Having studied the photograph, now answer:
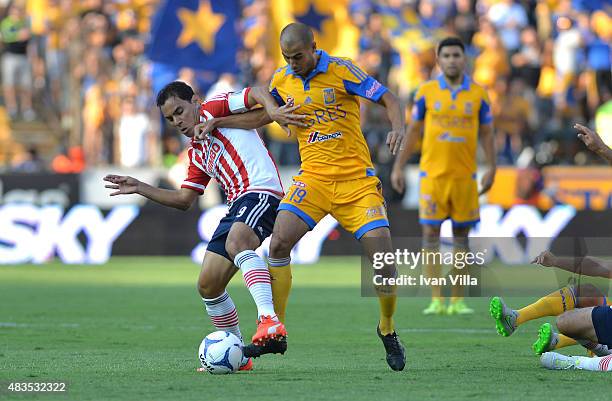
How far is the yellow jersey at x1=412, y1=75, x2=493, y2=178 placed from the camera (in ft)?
41.9

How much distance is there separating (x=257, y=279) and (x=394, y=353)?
41.6 inches

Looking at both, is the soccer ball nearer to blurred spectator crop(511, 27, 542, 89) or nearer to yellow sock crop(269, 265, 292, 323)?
yellow sock crop(269, 265, 292, 323)

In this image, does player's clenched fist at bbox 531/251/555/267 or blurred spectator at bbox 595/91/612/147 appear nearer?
player's clenched fist at bbox 531/251/555/267

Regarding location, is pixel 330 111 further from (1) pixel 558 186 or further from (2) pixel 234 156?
(1) pixel 558 186

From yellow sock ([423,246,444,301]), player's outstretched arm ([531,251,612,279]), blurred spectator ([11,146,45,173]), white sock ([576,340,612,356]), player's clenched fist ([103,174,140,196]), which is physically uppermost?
player's clenched fist ([103,174,140,196])

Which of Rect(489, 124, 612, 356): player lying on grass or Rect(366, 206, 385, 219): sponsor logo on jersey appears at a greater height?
Rect(366, 206, 385, 219): sponsor logo on jersey

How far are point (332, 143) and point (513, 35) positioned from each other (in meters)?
16.1

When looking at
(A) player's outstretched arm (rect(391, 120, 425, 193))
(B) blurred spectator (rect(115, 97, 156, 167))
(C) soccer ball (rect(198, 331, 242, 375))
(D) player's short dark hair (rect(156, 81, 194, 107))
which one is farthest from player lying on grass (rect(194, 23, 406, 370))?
(B) blurred spectator (rect(115, 97, 156, 167))

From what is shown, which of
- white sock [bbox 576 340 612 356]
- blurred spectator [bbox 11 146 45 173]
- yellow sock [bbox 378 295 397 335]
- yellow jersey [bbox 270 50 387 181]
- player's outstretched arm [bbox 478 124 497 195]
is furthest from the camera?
blurred spectator [bbox 11 146 45 173]

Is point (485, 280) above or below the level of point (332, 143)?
below

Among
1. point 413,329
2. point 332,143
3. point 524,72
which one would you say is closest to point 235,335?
point 332,143

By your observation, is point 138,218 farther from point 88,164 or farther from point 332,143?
point 332,143

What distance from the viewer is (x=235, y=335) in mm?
8438

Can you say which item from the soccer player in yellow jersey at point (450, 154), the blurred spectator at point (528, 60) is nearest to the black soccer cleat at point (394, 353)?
the soccer player in yellow jersey at point (450, 154)
